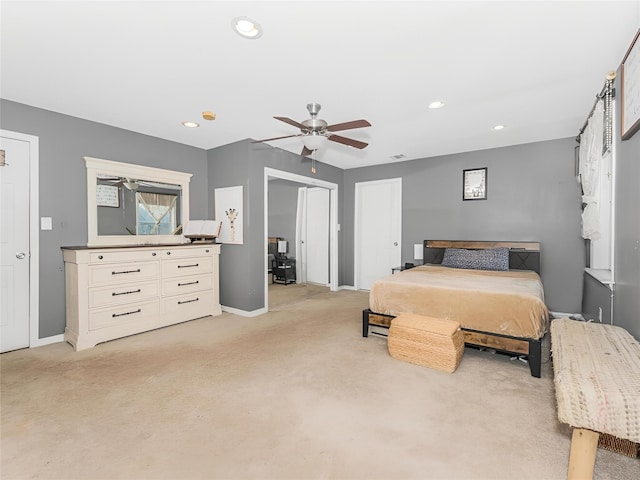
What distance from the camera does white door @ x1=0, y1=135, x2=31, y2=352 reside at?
306 cm

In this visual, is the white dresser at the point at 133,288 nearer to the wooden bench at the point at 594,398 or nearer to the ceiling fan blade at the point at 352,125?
the ceiling fan blade at the point at 352,125

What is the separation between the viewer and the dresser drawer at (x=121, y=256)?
129 inches

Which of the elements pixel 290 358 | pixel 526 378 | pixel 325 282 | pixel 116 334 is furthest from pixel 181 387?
pixel 325 282

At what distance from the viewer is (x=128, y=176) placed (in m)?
3.95

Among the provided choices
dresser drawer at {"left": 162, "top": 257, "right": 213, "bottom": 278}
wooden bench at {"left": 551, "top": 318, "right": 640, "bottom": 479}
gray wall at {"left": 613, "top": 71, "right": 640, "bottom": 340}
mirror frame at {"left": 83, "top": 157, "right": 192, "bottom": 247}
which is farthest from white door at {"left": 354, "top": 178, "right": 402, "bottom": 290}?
wooden bench at {"left": 551, "top": 318, "right": 640, "bottom": 479}

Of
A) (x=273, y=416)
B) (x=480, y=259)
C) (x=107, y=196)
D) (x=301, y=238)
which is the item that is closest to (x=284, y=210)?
(x=301, y=238)

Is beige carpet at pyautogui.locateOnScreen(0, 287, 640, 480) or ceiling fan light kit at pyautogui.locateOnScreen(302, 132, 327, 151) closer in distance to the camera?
beige carpet at pyautogui.locateOnScreen(0, 287, 640, 480)

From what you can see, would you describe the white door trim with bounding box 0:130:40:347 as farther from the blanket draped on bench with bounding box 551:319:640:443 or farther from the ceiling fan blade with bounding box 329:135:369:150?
the blanket draped on bench with bounding box 551:319:640:443

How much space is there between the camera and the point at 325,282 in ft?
22.5

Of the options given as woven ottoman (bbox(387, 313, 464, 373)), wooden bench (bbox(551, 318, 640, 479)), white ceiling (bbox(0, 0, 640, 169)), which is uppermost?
white ceiling (bbox(0, 0, 640, 169))

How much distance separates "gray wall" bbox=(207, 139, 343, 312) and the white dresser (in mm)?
280

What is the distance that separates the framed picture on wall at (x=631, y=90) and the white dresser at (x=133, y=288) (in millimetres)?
4426

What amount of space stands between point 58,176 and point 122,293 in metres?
1.47

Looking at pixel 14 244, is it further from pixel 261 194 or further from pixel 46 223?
pixel 261 194
